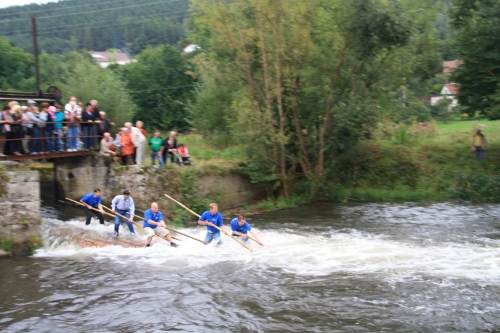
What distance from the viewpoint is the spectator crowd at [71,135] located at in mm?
15375

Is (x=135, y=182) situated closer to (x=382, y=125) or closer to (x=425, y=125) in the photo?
(x=382, y=125)

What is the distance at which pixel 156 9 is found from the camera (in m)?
145

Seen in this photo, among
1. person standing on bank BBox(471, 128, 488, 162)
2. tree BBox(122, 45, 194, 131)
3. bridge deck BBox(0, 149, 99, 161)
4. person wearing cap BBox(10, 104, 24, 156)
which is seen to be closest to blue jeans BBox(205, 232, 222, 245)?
bridge deck BBox(0, 149, 99, 161)

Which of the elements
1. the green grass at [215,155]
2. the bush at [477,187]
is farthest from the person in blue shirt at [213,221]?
the bush at [477,187]

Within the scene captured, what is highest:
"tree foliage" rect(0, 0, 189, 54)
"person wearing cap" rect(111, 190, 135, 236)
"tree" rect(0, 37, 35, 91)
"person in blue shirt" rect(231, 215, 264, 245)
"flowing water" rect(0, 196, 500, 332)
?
"tree foliage" rect(0, 0, 189, 54)

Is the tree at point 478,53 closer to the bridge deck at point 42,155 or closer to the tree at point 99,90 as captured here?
the bridge deck at point 42,155

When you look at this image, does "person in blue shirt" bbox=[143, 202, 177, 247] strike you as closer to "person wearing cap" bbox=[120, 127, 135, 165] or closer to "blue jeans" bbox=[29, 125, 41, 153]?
"blue jeans" bbox=[29, 125, 41, 153]

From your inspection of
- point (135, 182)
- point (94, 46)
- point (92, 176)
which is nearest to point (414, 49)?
point (135, 182)

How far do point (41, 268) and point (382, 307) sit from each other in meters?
8.28

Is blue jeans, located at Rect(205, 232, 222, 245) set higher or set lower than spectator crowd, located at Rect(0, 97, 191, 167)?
lower

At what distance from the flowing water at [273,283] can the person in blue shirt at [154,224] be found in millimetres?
328

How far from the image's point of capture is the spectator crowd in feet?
50.4

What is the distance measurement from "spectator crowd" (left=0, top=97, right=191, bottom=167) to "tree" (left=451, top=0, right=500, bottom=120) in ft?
46.8

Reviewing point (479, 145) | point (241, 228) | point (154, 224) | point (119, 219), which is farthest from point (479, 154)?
point (119, 219)
